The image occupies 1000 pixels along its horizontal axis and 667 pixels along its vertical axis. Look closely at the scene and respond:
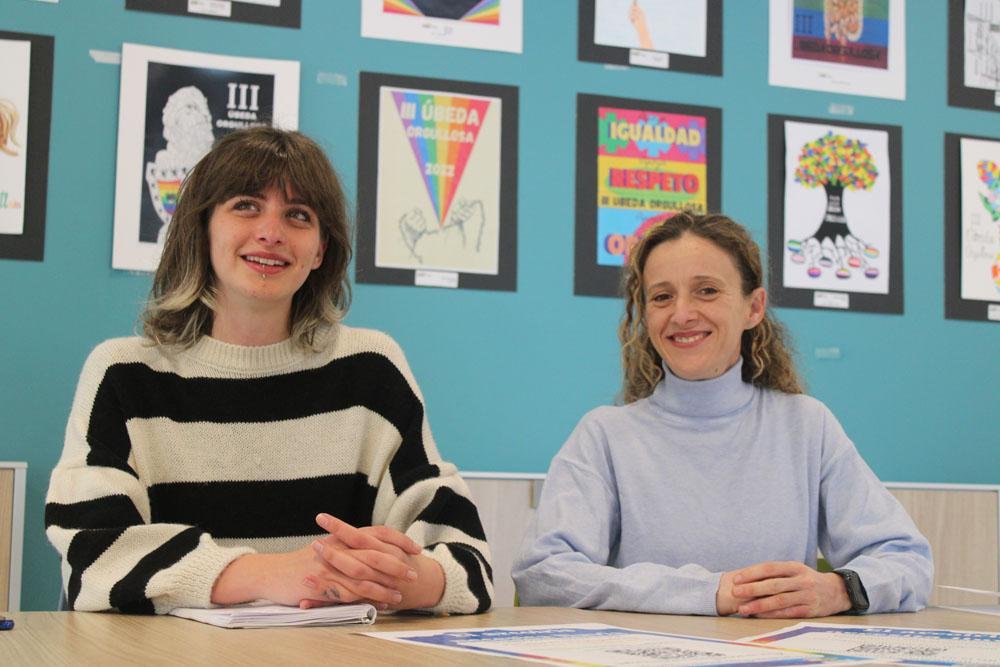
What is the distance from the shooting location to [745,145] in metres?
3.46

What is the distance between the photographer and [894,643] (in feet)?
4.31

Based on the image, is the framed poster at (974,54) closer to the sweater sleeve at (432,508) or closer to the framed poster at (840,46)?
the framed poster at (840,46)

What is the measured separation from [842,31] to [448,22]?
1.22 metres

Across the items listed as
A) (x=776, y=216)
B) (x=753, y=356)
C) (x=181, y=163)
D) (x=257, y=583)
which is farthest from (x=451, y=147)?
(x=257, y=583)

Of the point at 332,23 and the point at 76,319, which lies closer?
the point at 76,319

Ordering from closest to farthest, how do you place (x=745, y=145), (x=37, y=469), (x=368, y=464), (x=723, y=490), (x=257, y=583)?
(x=257, y=583), (x=368, y=464), (x=723, y=490), (x=37, y=469), (x=745, y=145)

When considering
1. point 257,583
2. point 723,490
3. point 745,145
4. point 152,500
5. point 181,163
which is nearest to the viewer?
point 257,583

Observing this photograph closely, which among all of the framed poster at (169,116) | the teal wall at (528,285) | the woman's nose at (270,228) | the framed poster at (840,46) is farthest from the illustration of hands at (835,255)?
the woman's nose at (270,228)

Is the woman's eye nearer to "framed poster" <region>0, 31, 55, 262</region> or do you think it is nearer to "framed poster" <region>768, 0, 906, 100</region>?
"framed poster" <region>0, 31, 55, 262</region>

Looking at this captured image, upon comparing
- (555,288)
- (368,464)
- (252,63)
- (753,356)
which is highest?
(252,63)

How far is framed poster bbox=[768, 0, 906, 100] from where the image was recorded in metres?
3.52

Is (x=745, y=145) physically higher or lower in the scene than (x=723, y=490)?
higher

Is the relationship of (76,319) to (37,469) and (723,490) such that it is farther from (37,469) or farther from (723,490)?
(723,490)

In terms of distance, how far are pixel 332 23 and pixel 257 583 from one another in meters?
1.96
